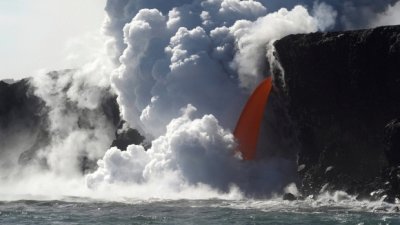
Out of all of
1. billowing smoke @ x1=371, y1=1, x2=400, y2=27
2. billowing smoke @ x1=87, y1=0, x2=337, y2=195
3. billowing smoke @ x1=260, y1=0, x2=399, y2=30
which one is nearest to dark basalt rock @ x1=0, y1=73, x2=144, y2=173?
billowing smoke @ x1=87, y1=0, x2=337, y2=195

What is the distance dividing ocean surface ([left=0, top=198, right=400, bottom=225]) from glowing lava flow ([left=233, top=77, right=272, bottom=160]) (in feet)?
28.7

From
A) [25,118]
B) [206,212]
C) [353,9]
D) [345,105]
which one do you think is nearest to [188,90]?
[345,105]

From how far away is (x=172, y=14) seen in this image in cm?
7981

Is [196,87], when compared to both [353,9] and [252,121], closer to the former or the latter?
[252,121]

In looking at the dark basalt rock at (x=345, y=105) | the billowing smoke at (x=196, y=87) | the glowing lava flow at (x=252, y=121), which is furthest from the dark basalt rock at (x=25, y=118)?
the dark basalt rock at (x=345, y=105)

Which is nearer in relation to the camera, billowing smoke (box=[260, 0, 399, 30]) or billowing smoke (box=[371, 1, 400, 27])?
billowing smoke (box=[371, 1, 400, 27])

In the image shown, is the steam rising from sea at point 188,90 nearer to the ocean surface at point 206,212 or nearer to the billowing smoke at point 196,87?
the billowing smoke at point 196,87

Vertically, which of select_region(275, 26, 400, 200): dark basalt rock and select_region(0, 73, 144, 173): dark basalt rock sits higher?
select_region(0, 73, 144, 173): dark basalt rock

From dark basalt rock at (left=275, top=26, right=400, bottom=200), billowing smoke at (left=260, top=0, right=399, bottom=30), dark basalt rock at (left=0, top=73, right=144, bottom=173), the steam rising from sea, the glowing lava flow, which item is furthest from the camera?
dark basalt rock at (left=0, top=73, right=144, bottom=173)

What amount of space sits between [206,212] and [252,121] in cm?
1689

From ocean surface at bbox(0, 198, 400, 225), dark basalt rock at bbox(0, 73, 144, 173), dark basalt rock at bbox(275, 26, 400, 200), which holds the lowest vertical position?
ocean surface at bbox(0, 198, 400, 225)

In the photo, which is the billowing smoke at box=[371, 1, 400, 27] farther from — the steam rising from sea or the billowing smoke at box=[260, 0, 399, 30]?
the steam rising from sea

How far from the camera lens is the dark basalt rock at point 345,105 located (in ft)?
192

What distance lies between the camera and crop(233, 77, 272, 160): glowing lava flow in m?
69.6
